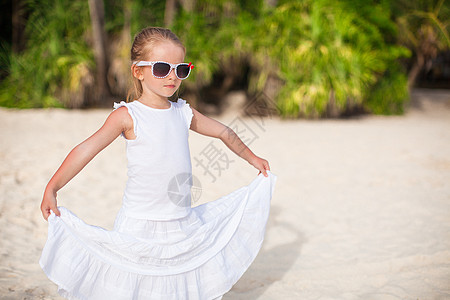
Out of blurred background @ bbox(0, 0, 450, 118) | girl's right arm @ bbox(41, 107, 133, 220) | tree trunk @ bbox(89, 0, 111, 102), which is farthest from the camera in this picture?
blurred background @ bbox(0, 0, 450, 118)

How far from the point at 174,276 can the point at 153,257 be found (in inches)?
5.4

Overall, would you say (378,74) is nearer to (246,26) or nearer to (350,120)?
(350,120)

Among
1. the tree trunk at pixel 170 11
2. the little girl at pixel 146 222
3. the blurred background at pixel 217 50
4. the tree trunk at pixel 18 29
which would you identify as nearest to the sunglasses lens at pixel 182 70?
the little girl at pixel 146 222

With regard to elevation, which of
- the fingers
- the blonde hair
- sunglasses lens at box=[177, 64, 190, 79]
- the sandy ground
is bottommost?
the sandy ground

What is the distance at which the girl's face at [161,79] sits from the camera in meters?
1.68

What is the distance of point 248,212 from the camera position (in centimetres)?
205

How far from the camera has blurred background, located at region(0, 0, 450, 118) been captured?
8602 mm

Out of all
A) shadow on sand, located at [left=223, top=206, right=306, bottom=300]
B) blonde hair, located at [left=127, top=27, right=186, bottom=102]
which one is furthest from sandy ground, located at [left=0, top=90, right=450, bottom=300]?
blonde hair, located at [left=127, top=27, right=186, bottom=102]

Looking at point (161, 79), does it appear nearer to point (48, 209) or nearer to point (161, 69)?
point (161, 69)

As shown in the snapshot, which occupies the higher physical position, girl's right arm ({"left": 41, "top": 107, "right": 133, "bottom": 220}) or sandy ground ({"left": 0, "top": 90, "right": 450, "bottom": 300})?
girl's right arm ({"left": 41, "top": 107, "right": 133, "bottom": 220})

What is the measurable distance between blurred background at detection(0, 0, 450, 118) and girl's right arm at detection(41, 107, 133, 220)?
722cm

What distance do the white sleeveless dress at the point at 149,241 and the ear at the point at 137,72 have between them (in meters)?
0.13

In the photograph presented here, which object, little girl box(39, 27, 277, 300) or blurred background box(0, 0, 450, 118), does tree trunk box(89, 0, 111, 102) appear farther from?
little girl box(39, 27, 277, 300)

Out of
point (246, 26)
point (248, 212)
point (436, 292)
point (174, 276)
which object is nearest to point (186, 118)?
point (248, 212)
